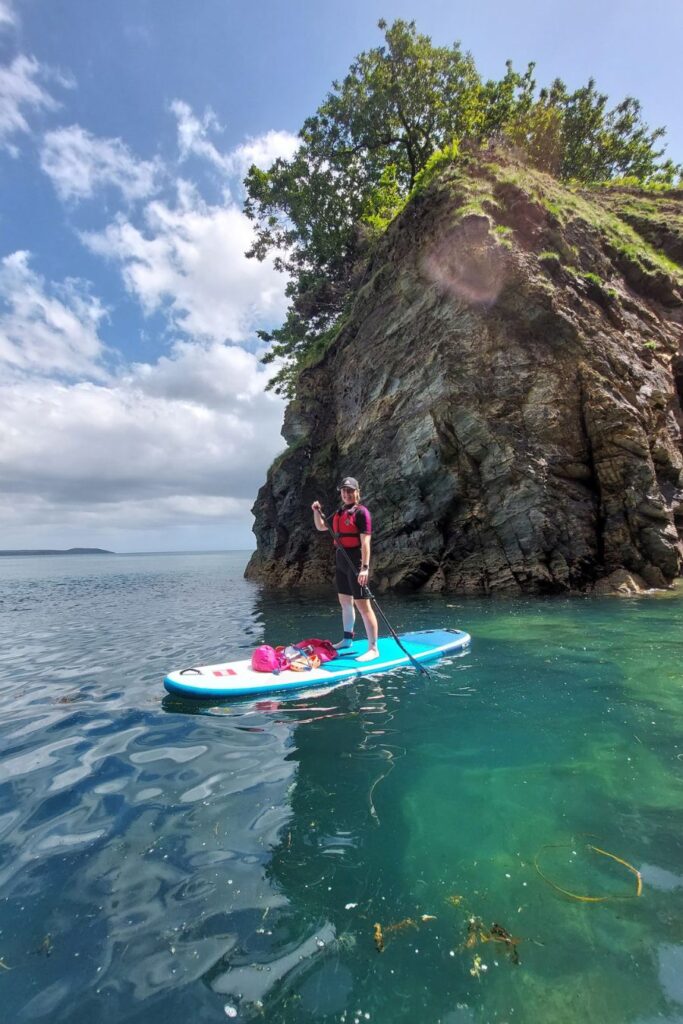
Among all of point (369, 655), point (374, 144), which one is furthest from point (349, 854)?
point (374, 144)

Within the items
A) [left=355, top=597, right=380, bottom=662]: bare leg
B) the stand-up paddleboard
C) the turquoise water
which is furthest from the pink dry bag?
[left=355, top=597, right=380, bottom=662]: bare leg

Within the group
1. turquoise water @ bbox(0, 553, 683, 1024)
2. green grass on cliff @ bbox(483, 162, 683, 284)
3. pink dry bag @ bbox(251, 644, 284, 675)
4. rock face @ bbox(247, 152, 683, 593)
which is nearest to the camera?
turquoise water @ bbox(0, 553, 683, 1024)

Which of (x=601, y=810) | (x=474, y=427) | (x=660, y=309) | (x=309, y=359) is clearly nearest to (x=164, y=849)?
(x=601, y=810)

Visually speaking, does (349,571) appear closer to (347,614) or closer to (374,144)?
(347,614)

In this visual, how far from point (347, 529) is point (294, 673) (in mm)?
2852

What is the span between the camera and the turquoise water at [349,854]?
2.35 meters

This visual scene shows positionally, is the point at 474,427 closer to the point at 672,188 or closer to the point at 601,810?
the point at 601,810

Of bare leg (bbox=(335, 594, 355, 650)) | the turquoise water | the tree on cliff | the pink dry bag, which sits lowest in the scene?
the turquoise water

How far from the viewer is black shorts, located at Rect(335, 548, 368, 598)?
8.92 meters

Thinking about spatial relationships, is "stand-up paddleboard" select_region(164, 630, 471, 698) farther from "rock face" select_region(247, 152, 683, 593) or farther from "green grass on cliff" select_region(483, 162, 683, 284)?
"green grass on cliff" select_region(483, 162, 683, 284)

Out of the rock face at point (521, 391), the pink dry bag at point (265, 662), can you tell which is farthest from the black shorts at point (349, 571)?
the rock face at point (521, 391)

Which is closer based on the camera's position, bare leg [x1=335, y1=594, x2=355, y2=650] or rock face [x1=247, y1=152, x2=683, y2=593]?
bare leg [x1=335, y1=594, x2=355, y2=650]

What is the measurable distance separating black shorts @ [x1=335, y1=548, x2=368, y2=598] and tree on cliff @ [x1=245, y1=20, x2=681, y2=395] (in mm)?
24927

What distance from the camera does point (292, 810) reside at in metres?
3.98
